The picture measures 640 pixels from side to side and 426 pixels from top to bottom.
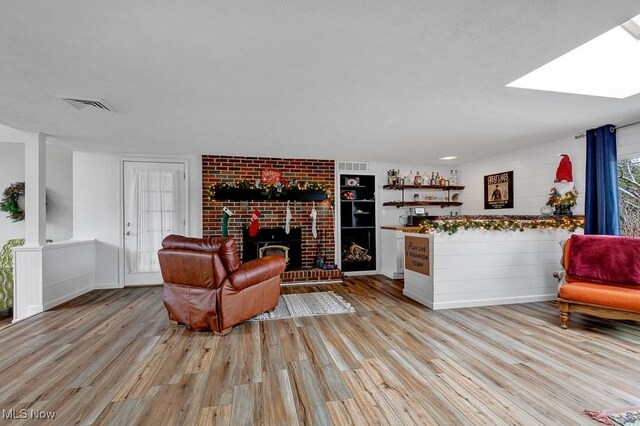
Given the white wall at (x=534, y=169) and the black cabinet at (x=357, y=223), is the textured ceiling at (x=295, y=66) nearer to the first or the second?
the white wall at (x=534, y=169)

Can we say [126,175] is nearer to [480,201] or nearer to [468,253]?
[468,253]

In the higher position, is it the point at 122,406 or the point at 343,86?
the point at 343,86

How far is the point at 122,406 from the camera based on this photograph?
5.81 feet

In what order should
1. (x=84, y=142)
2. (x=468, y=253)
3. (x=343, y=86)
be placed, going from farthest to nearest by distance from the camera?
(x=84, y=142) → (x=468, y=253) → (x=343, y=86)

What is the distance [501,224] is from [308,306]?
2.90 m

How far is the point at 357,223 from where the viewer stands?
19.9 feet

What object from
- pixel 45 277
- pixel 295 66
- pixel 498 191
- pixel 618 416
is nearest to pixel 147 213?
pixel 45 277

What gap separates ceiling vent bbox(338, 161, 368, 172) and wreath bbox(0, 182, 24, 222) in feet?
18.8

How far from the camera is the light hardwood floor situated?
1720 millimetres

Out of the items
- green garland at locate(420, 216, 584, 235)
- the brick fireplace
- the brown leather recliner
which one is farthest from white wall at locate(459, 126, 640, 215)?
the brown leather recliner

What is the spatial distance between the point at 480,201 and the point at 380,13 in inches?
205

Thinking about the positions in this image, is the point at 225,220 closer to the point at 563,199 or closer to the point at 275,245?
the point at 275,245

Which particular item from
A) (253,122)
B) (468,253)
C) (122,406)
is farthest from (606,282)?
(122,406)

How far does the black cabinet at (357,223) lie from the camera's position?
588 centimetres
